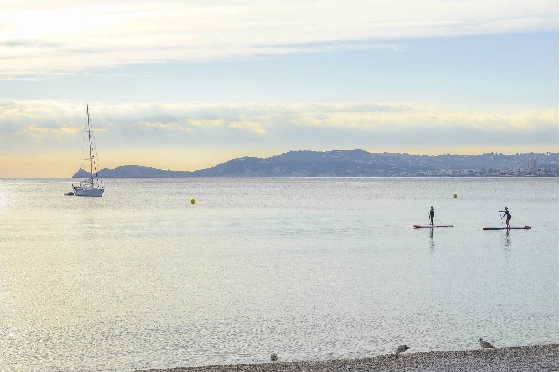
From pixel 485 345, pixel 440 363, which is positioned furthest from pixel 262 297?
pixel 440 363

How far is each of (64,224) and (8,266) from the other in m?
39.4

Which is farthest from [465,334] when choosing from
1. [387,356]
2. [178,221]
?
[178,221]

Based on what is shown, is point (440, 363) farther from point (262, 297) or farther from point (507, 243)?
point (507, 243)

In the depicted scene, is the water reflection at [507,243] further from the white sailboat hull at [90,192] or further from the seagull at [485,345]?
the white sailboat hull at [90,192]

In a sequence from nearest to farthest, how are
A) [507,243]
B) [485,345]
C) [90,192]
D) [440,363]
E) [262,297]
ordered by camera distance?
[440,363], [485,345], [262,297], [507,243], [90,192]

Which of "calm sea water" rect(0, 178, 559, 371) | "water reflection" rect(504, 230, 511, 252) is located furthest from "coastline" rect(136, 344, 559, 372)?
"water reflection" rect(504, 230, 511, 252)

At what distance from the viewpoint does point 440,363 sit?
19.0 meters

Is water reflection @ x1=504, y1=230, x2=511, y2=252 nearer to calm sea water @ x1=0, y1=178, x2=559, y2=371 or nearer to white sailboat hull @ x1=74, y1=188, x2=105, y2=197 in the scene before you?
calm sea water @ x1=0, y1=178, x2=559, y2=371

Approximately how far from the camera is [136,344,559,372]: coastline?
18.4 m

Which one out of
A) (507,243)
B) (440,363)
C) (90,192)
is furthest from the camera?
(90,192)

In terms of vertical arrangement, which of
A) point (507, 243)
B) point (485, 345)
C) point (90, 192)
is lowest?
point (507, 243)

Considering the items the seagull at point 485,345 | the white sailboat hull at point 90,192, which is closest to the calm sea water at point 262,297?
the seagull at point 485,345

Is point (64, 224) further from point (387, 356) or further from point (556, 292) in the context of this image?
point (387, 356)

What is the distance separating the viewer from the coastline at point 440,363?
60.2ft
